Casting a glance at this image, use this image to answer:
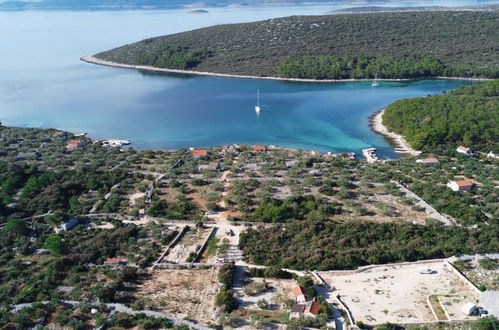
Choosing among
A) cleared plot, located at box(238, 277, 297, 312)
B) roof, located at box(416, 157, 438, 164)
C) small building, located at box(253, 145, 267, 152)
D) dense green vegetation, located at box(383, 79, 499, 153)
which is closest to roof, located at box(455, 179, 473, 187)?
roof, located at box(416, 157, 438, 164)

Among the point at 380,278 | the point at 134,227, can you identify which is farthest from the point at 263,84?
the point at 380,278

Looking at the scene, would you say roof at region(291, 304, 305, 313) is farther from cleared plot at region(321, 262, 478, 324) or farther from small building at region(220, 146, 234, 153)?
small building at region(220, 146, 234, 153)

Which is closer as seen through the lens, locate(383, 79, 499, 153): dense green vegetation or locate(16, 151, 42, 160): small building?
locate(16, 151, 42, 160): small building

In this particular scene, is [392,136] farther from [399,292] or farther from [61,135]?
[61,135]

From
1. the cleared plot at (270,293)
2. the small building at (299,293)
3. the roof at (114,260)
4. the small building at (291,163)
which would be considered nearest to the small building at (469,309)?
the small building at (299,293)

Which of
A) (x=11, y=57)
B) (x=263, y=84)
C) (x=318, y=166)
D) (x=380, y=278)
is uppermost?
(x=11, y=57)

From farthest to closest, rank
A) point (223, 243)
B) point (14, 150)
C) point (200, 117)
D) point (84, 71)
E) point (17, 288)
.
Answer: point (84, 71) → point (200, 117) → point (14, 150) → point (223, 243) → point (17, 288)

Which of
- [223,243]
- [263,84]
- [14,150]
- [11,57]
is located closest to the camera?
[223,243]

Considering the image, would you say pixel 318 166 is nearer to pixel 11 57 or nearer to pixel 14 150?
pixel 14 150

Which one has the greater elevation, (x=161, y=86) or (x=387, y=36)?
(x=387, y=36)
